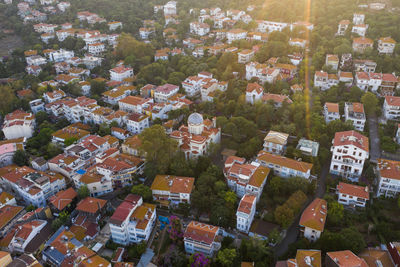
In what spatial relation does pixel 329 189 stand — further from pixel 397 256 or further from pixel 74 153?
pixel 74 153

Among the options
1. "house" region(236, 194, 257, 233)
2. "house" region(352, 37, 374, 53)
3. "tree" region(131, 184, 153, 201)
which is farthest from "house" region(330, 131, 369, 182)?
"house" region(352, 37, 374, 53)

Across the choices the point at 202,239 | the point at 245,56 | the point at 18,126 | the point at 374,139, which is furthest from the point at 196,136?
the point at 245,56


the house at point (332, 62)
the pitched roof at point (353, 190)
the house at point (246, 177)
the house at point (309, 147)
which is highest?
the house at point (332, 62)

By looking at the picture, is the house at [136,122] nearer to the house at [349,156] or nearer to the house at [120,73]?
the house at [120,73]

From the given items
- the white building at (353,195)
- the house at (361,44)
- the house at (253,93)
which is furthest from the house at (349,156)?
the house at (361,44)

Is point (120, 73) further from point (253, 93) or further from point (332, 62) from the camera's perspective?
point (332, 62)

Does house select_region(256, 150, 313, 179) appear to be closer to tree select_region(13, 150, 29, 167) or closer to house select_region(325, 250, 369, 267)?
house select_region(325, 250, 369, 267)
